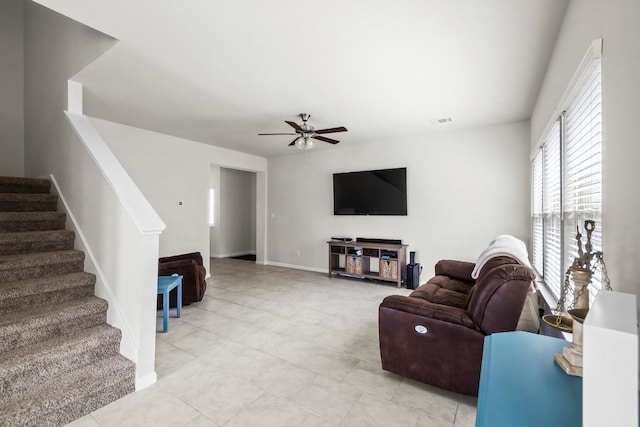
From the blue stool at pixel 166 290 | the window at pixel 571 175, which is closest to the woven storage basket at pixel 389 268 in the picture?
the window at pixel 571 175

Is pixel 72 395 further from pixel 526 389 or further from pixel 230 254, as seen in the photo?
pixel 230 254

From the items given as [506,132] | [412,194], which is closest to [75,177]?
[412,194]

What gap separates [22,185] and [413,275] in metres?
5.17

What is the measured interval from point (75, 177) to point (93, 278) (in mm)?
1076

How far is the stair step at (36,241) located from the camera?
258 centimetres

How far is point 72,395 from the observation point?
5.91 feet

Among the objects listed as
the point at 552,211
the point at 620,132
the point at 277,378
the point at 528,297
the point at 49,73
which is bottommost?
the point at 277,378

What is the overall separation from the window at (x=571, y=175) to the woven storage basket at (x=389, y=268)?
2058 mm

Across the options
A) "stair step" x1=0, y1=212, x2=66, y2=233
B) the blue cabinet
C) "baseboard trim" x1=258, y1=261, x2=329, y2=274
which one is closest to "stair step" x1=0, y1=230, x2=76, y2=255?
"stair step" x1=0, y1=212, x2=66, y2=233

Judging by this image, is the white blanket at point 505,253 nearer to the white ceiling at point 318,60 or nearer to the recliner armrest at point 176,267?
the white ceiling at point 318,60

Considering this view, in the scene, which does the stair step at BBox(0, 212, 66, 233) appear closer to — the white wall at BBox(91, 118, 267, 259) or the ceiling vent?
the white wall at BBox(91, 118, 267, 259)

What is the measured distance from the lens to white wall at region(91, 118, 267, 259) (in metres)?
4.55

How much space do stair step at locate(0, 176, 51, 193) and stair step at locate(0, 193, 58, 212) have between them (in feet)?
0.86

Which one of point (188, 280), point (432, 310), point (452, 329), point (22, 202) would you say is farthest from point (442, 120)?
point (22, 202)
